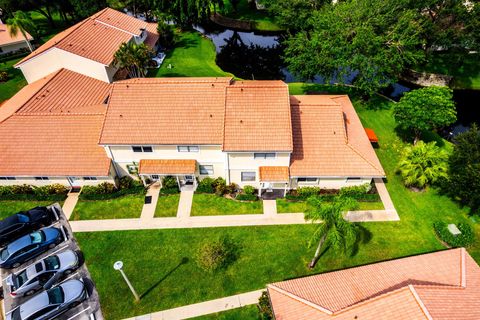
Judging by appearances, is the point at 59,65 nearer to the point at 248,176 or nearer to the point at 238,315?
the point at 248,176

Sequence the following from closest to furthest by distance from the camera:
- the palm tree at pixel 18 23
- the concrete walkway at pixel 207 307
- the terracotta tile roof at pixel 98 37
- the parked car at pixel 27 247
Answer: the concrete walkway at pixel 207 307 < the parked car at pixel 27 247 < the terracotta tile roof at pixel 98 37 < the palm tree at pixel 18 23

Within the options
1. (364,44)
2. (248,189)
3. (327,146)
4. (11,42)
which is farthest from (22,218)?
(11,42)

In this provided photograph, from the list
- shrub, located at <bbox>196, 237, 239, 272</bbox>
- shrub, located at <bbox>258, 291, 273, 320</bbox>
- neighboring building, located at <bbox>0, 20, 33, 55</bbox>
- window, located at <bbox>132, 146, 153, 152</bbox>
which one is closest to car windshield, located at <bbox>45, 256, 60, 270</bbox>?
shrub, located at <bbox>196, 237, 239, 272</bbox>

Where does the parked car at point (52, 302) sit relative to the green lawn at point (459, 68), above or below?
below

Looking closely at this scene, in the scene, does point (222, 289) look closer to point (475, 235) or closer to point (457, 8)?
point (475, 235)

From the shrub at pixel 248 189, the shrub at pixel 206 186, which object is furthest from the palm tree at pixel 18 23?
the shrub at pixel 248 189

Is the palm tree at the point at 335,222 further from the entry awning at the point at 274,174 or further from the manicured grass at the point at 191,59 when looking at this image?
the manicured grass at the point at 191,59

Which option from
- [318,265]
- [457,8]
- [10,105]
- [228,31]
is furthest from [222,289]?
[228,31]
